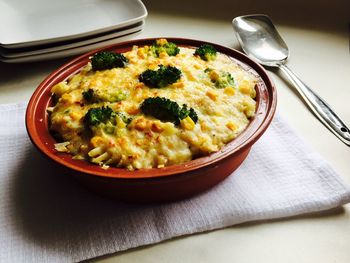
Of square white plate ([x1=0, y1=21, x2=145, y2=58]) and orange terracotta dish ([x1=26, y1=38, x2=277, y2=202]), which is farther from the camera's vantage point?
square white plate ([x1=0, y1=21, x2=145, y2=58])

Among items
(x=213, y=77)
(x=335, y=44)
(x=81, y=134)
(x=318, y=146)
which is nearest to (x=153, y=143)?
(x=81, y=134)

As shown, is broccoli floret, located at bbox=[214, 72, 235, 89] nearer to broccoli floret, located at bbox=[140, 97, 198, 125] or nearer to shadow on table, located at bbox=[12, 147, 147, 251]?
broccoli floret, located at bbox=[140, 97, 198, 125]

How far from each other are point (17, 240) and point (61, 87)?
520 millimetres

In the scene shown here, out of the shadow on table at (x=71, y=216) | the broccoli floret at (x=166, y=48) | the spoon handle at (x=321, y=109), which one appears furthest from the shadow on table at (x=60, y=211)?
the spoon handle at (x=321, y=109)

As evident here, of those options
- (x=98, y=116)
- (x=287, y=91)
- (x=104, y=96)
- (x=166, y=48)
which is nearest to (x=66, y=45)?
(x=166, y=48)

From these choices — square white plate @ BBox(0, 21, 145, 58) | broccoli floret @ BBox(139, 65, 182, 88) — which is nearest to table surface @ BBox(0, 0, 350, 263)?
square white plate @ BBox(0, 21, 145, 58)

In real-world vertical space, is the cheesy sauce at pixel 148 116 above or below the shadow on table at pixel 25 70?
above

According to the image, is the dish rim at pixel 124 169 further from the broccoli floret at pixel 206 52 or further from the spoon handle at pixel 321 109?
the spoon handle at pixel 321 109

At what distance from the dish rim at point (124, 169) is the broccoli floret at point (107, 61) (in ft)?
0.42

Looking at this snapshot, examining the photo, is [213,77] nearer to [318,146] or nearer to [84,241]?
[318,146]

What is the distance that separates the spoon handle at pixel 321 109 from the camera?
5.08 feet

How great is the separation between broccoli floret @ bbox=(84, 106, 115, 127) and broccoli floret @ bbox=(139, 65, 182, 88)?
0.60ft

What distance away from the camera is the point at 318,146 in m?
1.54

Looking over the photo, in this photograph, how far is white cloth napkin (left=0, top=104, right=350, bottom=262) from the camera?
118cm
